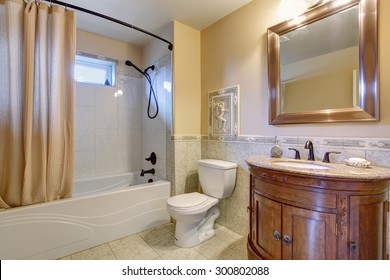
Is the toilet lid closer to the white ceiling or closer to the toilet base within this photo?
the toilet base

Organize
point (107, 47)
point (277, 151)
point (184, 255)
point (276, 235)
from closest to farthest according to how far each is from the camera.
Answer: point (276, 235) < point (277, 151) < point (184, 255) < point (107, 47)

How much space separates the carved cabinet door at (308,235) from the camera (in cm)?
96

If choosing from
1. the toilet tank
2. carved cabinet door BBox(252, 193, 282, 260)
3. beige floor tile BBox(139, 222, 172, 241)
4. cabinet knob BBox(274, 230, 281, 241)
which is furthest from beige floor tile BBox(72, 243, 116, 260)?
cabinet knob BBox(274, 230, 281, 241)

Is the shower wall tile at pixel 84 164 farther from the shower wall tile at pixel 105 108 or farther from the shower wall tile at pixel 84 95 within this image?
the shower wall tile at pixel 84 95

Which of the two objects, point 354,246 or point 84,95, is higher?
point 84,95

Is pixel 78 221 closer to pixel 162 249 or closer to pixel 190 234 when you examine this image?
pixel 162 249

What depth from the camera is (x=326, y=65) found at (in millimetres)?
1386

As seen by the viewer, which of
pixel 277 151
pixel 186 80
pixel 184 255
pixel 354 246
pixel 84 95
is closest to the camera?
pixel 354 246

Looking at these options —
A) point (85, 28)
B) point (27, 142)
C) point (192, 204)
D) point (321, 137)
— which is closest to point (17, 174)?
point (27, 142)

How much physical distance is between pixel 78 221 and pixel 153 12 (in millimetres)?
2175

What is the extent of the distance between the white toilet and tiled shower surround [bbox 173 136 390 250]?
13cm

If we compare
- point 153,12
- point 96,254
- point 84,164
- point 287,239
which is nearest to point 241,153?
point 287,239

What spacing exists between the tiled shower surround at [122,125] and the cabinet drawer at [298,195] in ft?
4.42

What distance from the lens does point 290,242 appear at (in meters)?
1.09
